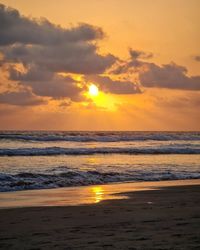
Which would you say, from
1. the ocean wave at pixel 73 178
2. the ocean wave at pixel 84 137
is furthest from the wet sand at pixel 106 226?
the ocean wave at pixel 84 137

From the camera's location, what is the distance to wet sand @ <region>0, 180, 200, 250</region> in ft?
20.9

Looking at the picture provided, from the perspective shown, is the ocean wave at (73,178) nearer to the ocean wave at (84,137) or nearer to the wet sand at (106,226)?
the wet sand at (106,226)

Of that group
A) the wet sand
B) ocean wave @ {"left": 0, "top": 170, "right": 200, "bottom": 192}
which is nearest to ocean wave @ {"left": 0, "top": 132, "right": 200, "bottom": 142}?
ocean wave @ {"left": 0, "top": 170, "right": 200, "bottom": 192}

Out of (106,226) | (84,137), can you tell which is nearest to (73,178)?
(106,226)

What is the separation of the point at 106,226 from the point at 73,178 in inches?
431

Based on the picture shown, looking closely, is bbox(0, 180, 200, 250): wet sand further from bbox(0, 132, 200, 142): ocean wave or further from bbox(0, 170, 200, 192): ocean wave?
bbox(0, 132, 200, 142): ocean wave

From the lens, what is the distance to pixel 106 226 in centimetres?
783

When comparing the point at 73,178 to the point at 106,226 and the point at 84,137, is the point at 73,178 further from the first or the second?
the point at 84,137

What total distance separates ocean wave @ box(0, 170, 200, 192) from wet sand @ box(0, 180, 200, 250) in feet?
19.0

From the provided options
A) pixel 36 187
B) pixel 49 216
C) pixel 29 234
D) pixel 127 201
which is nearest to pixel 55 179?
pixel 36 187

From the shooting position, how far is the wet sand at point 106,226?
638 cm

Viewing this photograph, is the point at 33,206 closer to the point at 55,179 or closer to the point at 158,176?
the point at 55,179

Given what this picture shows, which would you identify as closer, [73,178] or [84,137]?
[73,178]

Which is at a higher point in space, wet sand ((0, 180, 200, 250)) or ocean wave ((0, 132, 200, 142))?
ocean wave ((0, 132, 200, 142))
